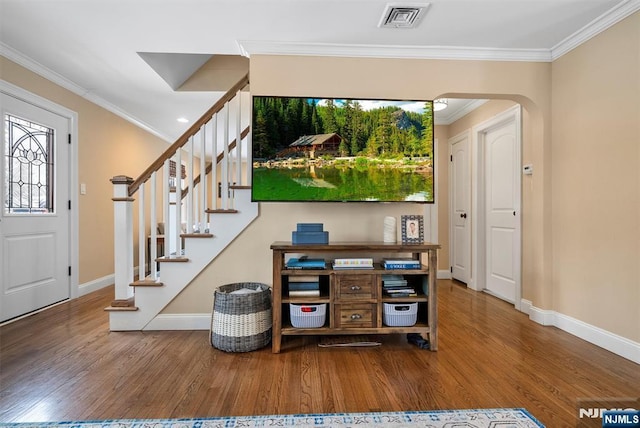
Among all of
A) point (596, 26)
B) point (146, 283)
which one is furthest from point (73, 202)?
point (596, 26)

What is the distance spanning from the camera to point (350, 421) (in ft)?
4.96

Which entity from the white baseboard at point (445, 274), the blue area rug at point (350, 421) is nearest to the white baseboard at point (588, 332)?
the blue area rug at point (350, 421)

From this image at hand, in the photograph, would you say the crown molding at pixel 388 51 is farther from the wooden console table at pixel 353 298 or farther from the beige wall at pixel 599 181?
the wooden console table at pixel 353 298

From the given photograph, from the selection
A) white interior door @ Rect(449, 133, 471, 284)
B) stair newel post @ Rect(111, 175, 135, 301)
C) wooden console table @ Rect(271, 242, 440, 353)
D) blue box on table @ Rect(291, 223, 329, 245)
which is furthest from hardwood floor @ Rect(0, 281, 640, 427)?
white interior door @ Rect(449, 133, 471, 284)

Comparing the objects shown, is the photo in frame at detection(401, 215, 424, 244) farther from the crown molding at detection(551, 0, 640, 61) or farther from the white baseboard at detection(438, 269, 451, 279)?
the white baseboard at detection(438, 269, 451, 279)

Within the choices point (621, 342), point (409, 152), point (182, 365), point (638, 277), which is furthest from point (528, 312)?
point (182, 365)

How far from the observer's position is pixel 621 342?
221 centimetres

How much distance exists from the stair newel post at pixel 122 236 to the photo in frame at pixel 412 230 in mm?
2240

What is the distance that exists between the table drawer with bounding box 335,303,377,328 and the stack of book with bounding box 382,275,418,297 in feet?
0.55

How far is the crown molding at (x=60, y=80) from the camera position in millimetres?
2840

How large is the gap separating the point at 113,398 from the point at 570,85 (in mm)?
3857

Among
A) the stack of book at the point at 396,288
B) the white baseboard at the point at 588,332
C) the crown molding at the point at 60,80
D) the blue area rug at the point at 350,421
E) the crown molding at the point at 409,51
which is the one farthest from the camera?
the crown molding at the point at 60,80

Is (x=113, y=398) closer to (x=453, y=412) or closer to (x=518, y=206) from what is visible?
(x=453, y=412)

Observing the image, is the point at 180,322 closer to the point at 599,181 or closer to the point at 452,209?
the point at 599,181
